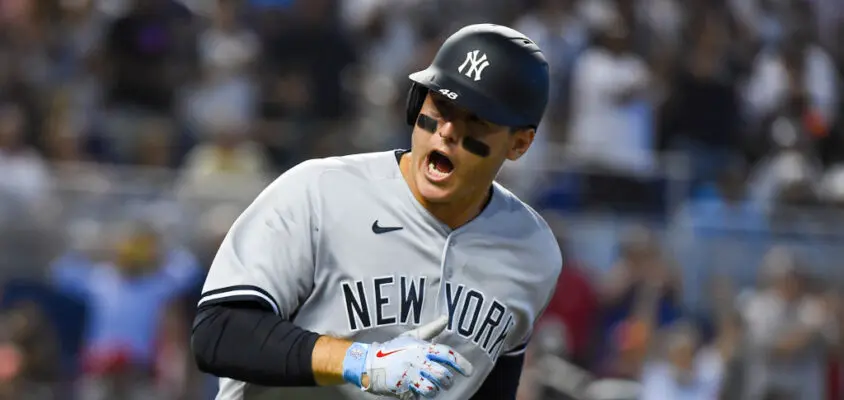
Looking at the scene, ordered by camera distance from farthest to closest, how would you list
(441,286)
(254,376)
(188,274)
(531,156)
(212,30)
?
(212,30)
(531,156)
(188,274)
(441,286)
(254,376)

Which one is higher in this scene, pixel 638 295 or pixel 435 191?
pixel 435 191

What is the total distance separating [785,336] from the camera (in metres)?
8.43

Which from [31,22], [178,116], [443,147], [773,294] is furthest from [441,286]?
[31,22]

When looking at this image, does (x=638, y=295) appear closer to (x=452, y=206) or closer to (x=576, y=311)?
(x=576, y=311)

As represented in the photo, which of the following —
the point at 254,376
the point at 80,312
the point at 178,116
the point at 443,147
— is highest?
the point at 443,147

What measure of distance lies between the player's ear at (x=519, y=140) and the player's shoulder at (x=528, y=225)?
0.72 ft

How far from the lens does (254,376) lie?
10.4 ft

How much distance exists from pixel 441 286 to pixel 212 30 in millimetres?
7131

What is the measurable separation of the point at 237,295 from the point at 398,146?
605cm

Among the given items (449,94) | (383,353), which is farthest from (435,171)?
(383,353)

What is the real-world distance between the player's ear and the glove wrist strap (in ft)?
2.29

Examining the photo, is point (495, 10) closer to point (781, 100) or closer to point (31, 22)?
point (781, 100)

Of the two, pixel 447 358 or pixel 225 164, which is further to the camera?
pixel 225 164

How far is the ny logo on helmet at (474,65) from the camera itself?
3.33 m
